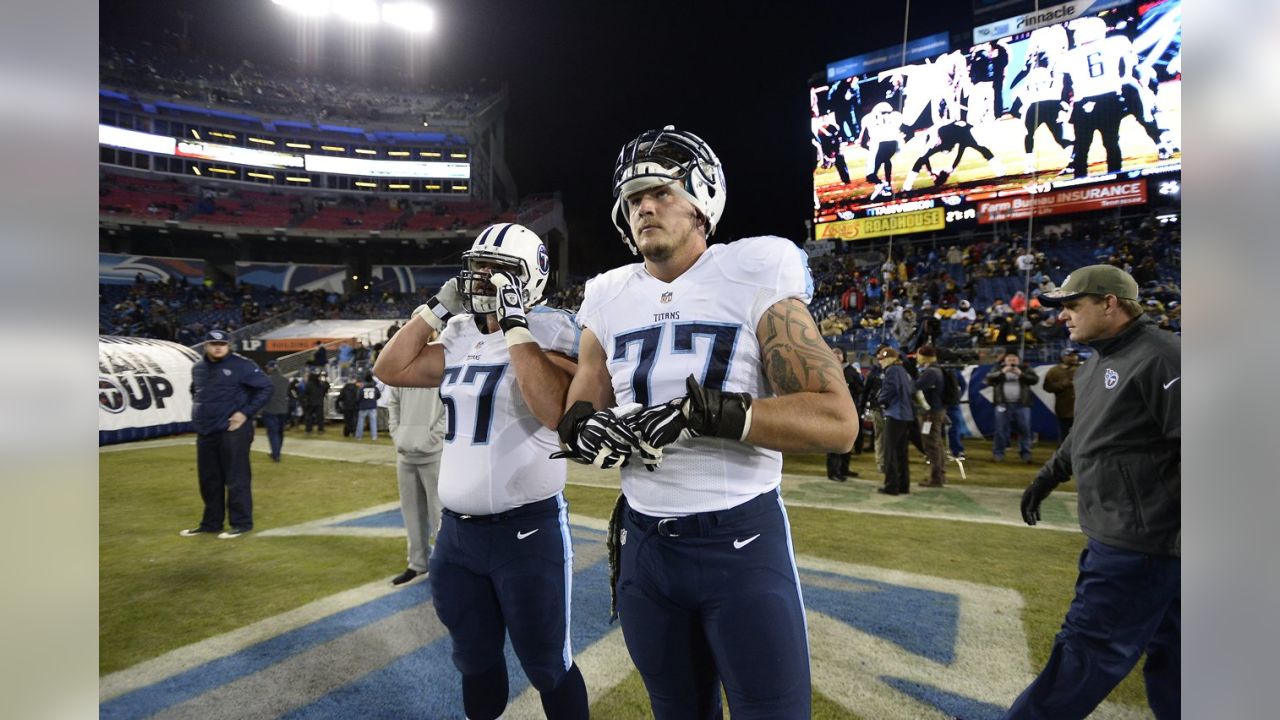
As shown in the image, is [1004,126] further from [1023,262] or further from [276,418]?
[276,418]

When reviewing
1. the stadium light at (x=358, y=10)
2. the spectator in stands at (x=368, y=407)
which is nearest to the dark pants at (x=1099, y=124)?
the stadium light at (x=358, y=10)

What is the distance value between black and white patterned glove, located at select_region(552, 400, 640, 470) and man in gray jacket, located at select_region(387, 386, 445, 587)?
3.56 m

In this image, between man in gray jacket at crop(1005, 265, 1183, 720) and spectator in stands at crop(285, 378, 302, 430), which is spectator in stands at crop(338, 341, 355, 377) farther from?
man in gray jacket at crop(1005, 265, 1183, 720)

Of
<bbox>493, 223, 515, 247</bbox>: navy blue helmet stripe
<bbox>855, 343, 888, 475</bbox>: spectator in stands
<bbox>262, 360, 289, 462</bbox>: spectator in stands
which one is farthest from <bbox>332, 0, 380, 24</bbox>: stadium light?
<bbox>493, 223, 515, 247</bbox>: navy blue helmet stripe

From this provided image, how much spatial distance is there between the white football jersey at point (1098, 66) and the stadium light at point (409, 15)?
713 inches

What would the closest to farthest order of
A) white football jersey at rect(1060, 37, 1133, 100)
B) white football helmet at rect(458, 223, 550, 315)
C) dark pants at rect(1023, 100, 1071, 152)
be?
white football helmet at rect(458, 223, 550, 315) → white football jersey at rect(1060, 37, 1133, 100) → dark pants at rect(1023, 100, 1071, 152)

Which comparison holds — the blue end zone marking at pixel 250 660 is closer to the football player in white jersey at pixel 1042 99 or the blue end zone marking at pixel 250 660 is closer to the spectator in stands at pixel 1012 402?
the spectator in stands at pixel 1012 402

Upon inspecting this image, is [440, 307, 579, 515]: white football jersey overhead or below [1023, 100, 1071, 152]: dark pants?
below

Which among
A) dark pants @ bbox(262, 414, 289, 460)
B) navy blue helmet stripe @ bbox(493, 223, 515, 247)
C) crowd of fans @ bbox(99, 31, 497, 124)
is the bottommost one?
dark pants @ bbox(262, 414, 289, 460)

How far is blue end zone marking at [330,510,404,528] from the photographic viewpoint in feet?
22.0

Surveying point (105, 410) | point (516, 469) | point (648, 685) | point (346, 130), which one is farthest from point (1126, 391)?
point (346, 130)

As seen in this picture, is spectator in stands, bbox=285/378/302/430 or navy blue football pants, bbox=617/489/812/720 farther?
spectator in stands, bbox=285/378/302/430

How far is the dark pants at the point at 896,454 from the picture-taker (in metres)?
7.85
